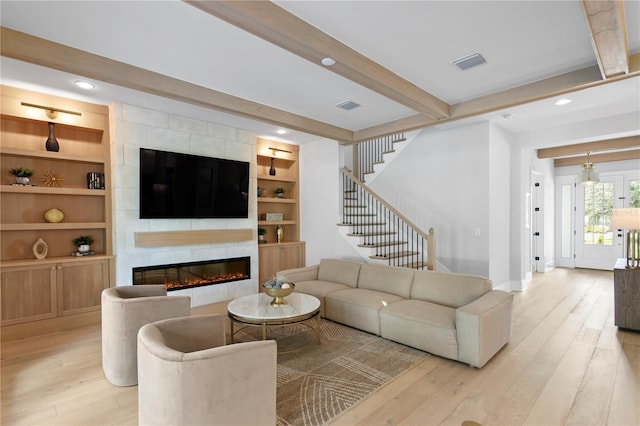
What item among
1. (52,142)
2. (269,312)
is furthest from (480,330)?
(52,142)

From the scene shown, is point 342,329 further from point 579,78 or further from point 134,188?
point 579,78

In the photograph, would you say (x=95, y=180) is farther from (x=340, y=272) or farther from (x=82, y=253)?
(x=340, y=272)

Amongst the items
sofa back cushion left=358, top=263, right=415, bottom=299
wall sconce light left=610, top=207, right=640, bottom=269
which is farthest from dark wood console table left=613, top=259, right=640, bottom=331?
sofa back cushion left=358, top=263, right=415, bottom=299

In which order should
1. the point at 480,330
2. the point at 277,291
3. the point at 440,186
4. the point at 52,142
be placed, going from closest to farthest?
the point at 480,330
the point at 277,291
the point at 52,142
the point at 440,186

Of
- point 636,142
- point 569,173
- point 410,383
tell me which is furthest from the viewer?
point 569,173

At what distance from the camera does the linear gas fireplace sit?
470cm

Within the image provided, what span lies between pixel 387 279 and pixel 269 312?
1779mm

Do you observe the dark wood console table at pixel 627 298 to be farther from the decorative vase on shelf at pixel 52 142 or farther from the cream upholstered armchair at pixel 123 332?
the decorative vase on shelf at pixel 52 142

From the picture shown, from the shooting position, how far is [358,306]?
389cm

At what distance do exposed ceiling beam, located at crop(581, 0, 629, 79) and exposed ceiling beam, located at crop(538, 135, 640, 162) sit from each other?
4104mm

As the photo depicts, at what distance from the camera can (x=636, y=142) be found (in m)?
5.90

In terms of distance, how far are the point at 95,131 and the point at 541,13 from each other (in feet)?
17.5

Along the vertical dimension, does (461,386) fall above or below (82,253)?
below

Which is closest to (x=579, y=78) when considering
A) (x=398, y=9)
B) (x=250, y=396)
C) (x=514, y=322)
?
(x=398, y=9)
